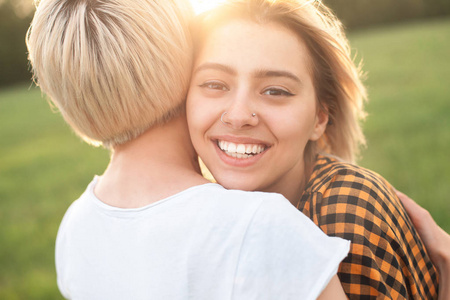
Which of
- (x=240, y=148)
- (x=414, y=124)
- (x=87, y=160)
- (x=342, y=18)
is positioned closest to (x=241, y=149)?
(x=240, y=148)

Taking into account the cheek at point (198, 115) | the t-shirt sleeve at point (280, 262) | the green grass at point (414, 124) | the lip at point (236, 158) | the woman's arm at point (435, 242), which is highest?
the cheek at point (198, 115)

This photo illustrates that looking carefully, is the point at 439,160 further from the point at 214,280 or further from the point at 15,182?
the point at 15,182

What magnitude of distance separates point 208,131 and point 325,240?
28.7 inches

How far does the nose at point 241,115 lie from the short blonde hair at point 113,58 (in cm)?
24

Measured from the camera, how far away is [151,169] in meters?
1.72

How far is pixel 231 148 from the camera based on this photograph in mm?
1897

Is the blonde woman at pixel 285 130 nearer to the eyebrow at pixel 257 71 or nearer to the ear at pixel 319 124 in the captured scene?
the eyebrow at pixel 257 71

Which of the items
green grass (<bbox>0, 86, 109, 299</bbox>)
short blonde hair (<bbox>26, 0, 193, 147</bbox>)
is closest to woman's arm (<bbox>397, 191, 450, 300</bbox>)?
short blonde hair (<bbox>26, 0, 193, 147</bbox>)

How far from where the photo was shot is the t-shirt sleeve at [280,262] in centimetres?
A: 135

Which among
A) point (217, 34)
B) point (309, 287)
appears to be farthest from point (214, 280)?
point (217, 34)

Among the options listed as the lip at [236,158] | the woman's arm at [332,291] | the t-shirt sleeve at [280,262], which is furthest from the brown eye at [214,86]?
the woman's arm at [332,291]

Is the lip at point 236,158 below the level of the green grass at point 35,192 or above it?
above

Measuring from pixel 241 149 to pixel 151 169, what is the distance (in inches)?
15.5

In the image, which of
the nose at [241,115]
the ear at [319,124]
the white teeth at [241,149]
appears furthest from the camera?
the ear at [319,124]
